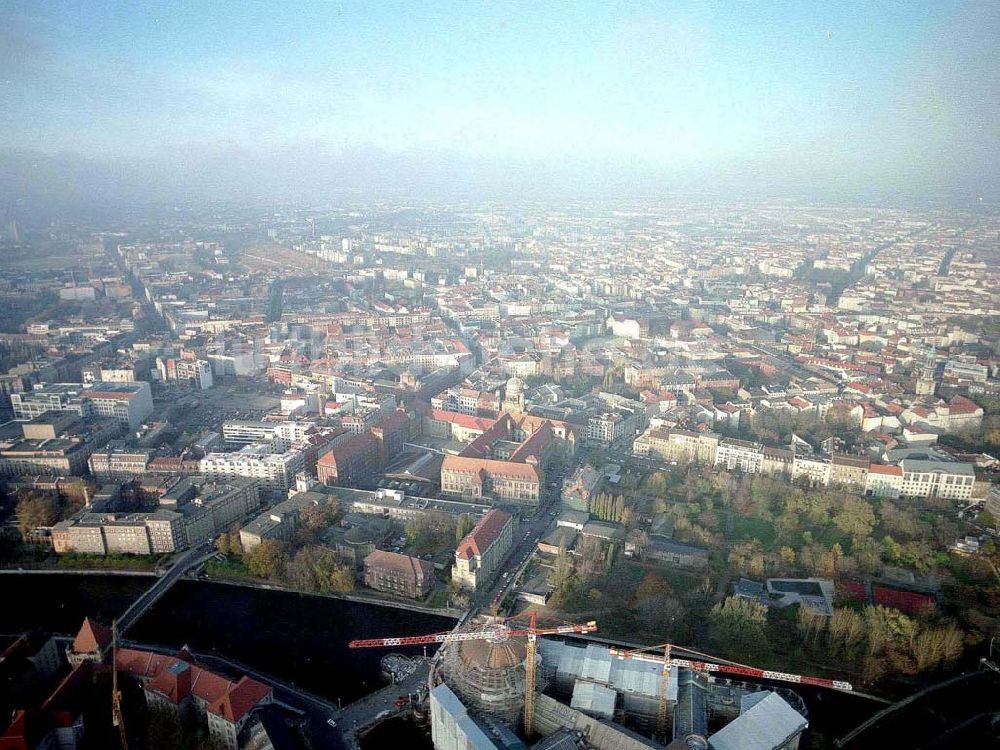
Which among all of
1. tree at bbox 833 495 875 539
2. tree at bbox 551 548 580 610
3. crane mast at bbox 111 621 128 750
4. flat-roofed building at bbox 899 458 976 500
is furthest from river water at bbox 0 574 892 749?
flat-roofed building at bbox 899 458 976 500

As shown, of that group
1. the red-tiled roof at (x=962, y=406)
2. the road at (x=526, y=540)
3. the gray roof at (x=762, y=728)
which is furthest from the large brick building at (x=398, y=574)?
the red-tiled roof at (x=962, y=406)

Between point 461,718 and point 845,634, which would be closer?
point 461,718

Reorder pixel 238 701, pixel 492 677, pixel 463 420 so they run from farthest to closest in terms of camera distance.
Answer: pixel 463 420 → pixel 492 677 → pixel 238 701

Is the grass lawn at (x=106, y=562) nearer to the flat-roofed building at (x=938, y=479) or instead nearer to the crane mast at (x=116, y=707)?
the crane mast at (x=116, y=707)

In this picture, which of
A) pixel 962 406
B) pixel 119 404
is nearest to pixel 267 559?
pixel 119 404

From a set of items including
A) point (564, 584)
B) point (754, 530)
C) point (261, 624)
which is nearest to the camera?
point (261, 624)

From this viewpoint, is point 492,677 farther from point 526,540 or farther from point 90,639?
point 90,639

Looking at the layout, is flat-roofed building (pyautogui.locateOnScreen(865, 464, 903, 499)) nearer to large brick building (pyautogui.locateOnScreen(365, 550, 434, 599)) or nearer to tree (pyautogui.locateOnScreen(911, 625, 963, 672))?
tree (pyautogui.locateOnScreen(911, 625, 963, 672))

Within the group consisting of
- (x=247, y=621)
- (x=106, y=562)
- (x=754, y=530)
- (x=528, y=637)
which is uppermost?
(x=528, y=637)
